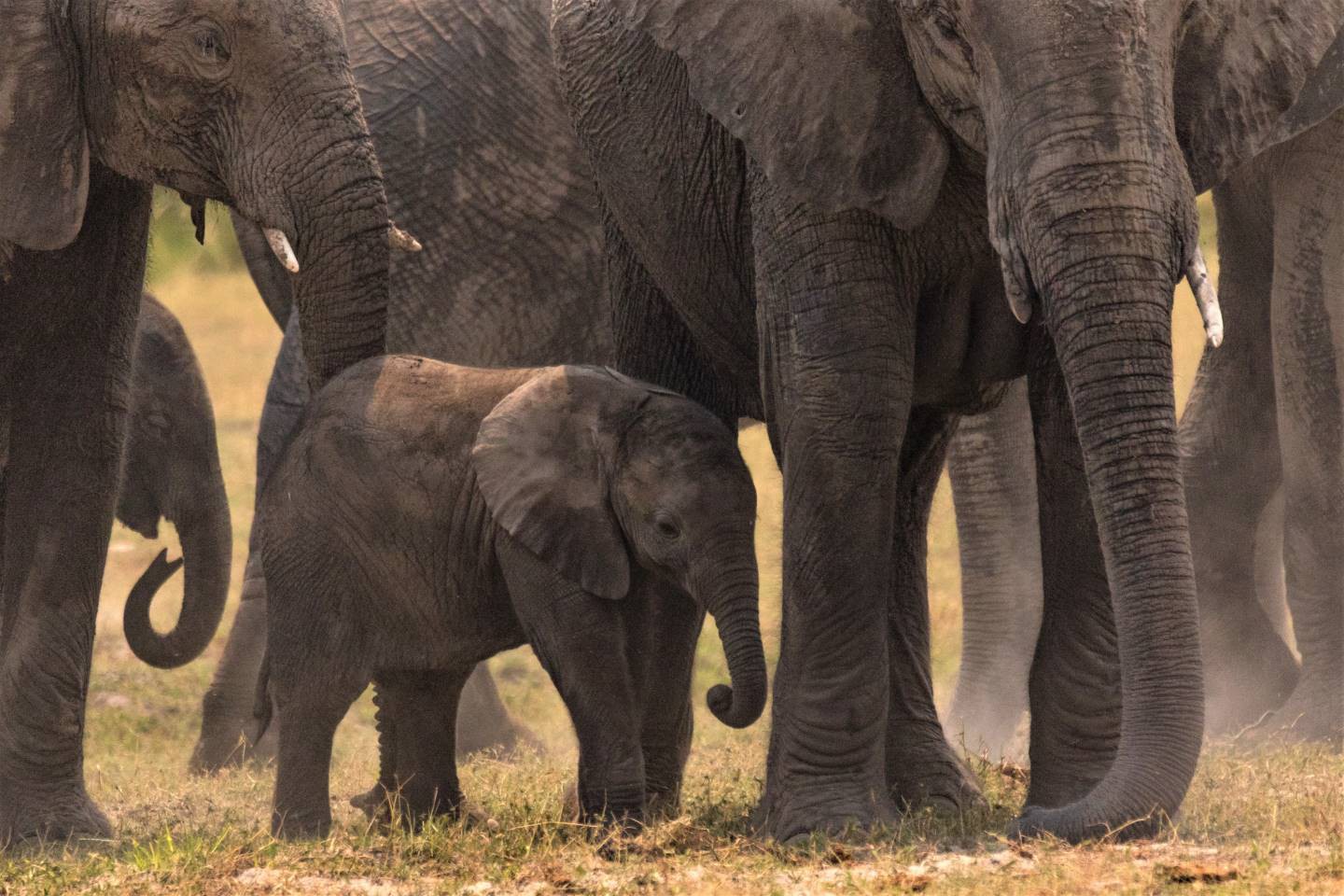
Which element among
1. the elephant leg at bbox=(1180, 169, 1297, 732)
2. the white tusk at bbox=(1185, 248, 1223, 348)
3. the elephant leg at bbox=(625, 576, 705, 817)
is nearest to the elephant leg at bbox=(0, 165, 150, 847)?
the elephant leg at bbox=(625, 576, 705, 817)

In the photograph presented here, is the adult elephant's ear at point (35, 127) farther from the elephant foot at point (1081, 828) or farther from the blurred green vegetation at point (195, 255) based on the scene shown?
the blurred green vegetation at point (195, 255)

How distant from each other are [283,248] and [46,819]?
1.51 metres

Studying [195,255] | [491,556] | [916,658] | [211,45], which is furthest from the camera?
[195,255]

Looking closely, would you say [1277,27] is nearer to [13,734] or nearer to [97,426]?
[97,426]

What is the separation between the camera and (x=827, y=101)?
5668mm

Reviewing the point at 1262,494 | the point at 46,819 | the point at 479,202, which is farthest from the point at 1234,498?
the point at 46,819

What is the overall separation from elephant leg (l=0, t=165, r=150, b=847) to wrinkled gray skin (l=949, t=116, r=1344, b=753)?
304 centimetres

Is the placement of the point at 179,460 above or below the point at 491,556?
above

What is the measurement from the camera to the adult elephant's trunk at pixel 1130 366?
508 centimetres

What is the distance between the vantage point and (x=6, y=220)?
6.09 metres

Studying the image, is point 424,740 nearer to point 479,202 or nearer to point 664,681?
point 664,681

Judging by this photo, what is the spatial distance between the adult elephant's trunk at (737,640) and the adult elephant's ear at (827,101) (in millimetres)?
874

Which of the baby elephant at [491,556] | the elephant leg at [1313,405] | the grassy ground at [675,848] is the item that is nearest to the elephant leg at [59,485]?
the grassy ground at [675,848]

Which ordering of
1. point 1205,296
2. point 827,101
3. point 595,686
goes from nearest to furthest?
point 1205,296 → point 827,101 → point 595,686
